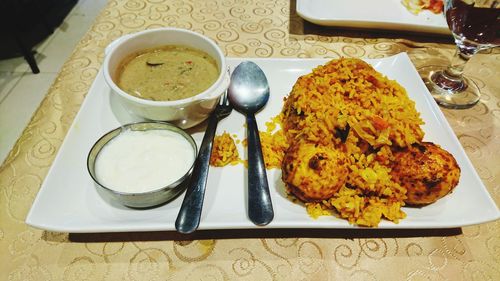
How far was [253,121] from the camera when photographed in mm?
1534

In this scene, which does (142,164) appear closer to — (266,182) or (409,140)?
(266,182)

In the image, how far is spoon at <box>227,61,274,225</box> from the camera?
118 cm

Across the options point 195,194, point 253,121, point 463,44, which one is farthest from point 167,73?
point 463,44

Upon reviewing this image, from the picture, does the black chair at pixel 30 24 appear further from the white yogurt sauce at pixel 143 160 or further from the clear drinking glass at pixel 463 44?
the clear drinking glass at pixel 463 44

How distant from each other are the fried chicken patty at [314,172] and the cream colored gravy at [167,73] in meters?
0.55

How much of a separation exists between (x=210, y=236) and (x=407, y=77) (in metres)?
1.23

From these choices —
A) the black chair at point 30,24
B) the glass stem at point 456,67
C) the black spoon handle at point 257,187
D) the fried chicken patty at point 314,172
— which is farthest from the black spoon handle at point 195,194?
the black chair at point 30,24

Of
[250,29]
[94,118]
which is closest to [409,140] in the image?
[94,118]

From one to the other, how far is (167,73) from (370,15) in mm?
1447

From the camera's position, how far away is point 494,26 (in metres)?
1.57

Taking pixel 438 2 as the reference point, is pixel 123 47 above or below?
above

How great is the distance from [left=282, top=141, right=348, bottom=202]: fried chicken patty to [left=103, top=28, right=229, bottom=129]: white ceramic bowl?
42 cm

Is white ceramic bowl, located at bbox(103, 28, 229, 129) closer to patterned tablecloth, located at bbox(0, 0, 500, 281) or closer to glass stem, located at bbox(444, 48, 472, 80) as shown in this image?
patterned tablecloth, located at bbox(0, 0, 500, 281)

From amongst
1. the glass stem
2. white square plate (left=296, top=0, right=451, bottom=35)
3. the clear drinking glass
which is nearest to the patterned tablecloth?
the clear drinking glass
